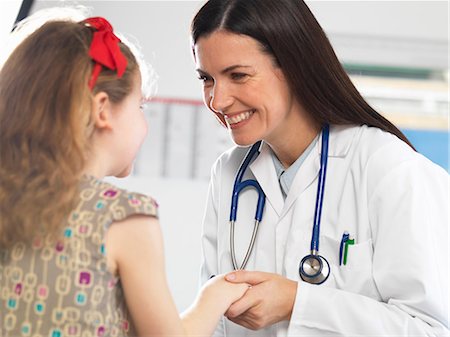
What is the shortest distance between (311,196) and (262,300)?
0.30 meters

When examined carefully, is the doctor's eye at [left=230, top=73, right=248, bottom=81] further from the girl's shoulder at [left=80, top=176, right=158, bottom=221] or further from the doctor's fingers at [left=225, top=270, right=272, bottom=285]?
the girl's shoulder at [left=80, top=176, right=158, bottom=221]

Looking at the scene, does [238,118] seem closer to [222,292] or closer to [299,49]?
[299,49]

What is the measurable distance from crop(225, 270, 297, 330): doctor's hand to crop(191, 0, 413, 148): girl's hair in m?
0.41

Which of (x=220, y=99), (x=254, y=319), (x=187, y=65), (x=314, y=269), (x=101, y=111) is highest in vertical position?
(x=187, y=65)

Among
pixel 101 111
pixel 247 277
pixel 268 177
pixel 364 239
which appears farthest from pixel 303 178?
Answer: pixel 101 111

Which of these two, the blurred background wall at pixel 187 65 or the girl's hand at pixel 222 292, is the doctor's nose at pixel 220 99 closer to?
the girl's hand at pixel 222 292

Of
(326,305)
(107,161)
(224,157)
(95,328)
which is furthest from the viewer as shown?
(224,157)

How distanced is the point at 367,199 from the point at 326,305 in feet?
0.78

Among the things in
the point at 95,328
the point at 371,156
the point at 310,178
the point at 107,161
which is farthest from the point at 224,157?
the point at 95,328

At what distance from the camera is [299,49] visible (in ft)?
5.22

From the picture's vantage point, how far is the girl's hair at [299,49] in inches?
62.1

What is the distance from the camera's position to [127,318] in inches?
44.1

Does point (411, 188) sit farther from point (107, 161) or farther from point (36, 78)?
point (36, 78)

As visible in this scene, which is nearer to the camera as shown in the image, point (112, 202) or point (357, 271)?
point (112, 202)
